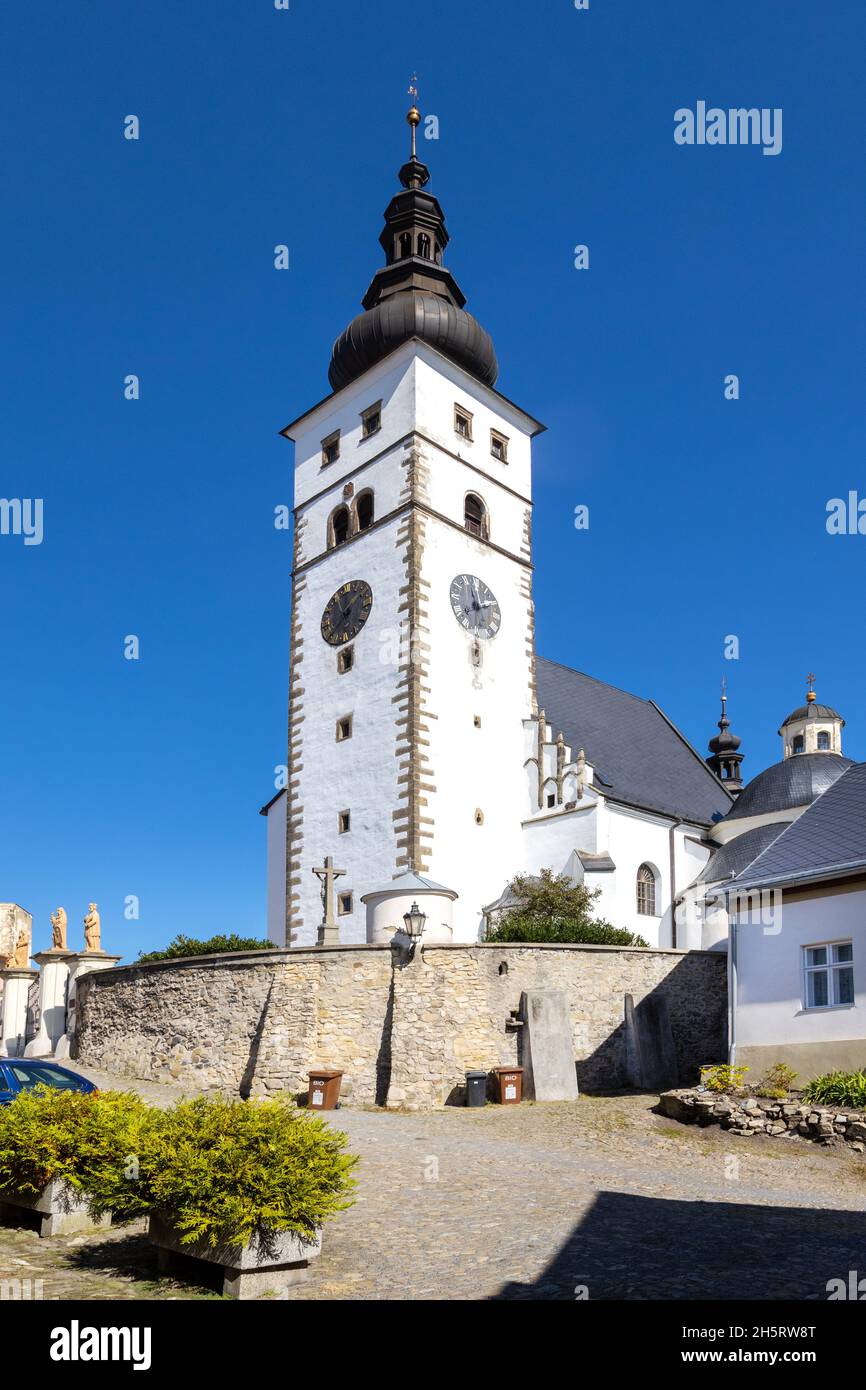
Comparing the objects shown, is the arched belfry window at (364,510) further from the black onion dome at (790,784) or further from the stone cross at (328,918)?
the black onion dome at (790,784)

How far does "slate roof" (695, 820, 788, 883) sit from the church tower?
21.3ft

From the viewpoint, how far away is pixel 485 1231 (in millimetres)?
9570

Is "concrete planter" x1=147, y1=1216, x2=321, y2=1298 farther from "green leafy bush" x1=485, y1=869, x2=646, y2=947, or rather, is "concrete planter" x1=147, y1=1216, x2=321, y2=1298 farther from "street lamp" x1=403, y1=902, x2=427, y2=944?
"green leafy bush" x1=485, y1=869, x2=646, y2=947

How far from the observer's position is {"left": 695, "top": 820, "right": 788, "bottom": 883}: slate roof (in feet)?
111

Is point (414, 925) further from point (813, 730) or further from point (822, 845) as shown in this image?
point (813, 730)

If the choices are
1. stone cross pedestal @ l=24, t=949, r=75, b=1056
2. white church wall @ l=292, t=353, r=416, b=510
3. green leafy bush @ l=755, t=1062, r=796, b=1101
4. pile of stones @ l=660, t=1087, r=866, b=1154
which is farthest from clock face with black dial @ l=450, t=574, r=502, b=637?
pile of stones @ l=660, t=1087, r=866, b=1154

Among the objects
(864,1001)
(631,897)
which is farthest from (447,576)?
(864,1001)

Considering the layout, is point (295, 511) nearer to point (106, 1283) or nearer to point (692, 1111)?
point (692, 1111)

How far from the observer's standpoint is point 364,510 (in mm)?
34188

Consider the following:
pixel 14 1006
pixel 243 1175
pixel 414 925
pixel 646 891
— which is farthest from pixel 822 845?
pixel 14 1006

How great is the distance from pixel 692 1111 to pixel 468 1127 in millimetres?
3493

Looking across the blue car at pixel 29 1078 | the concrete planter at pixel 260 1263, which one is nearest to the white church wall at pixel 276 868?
the blue car at pixel 29 1078

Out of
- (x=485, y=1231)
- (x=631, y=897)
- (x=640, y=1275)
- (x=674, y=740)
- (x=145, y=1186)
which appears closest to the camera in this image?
(x=640, y=1275)

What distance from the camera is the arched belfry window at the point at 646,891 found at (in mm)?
33125
